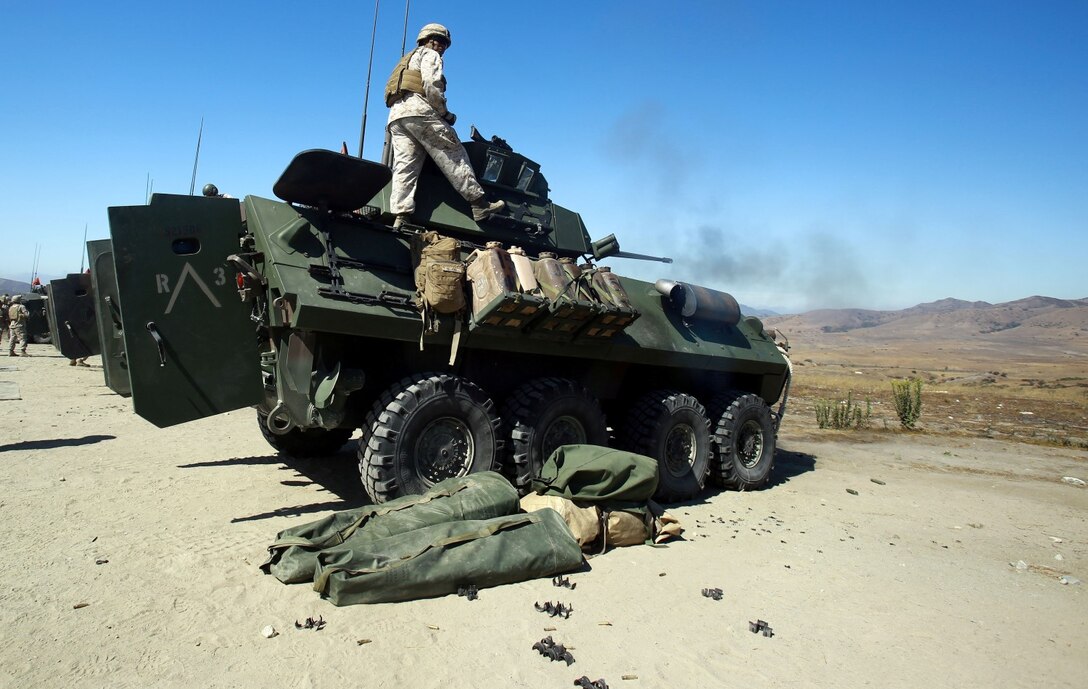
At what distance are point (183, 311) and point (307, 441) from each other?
2.46 metres

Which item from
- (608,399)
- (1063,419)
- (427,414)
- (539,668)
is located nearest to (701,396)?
(608,399)

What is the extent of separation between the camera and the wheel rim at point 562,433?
6.35 meters

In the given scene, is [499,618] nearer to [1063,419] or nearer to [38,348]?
[1063,419]

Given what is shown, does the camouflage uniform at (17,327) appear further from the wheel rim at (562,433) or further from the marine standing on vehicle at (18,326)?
the wheel rim at (562,433)

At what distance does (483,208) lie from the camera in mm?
6918

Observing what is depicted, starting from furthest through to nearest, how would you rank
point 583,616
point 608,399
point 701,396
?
point 701,396
point 608,399
point 583,616

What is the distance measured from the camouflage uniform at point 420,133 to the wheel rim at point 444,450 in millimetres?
1921

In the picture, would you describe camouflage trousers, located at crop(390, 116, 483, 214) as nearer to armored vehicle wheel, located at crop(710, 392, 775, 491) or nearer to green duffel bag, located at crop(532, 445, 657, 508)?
green duffel bag, located at crop(532, 445, 657, 508)

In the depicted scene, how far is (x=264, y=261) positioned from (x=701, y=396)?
5.02m

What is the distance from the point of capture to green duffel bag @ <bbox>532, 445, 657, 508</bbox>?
5.43m

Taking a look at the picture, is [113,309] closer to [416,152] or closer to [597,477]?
[416,152]

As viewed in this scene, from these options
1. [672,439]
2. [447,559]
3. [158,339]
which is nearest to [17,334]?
[158,339]

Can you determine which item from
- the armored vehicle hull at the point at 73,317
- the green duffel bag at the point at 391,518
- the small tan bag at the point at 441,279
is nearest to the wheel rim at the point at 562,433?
the green duffel bag at the point at 391,518

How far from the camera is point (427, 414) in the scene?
5.53 metres
